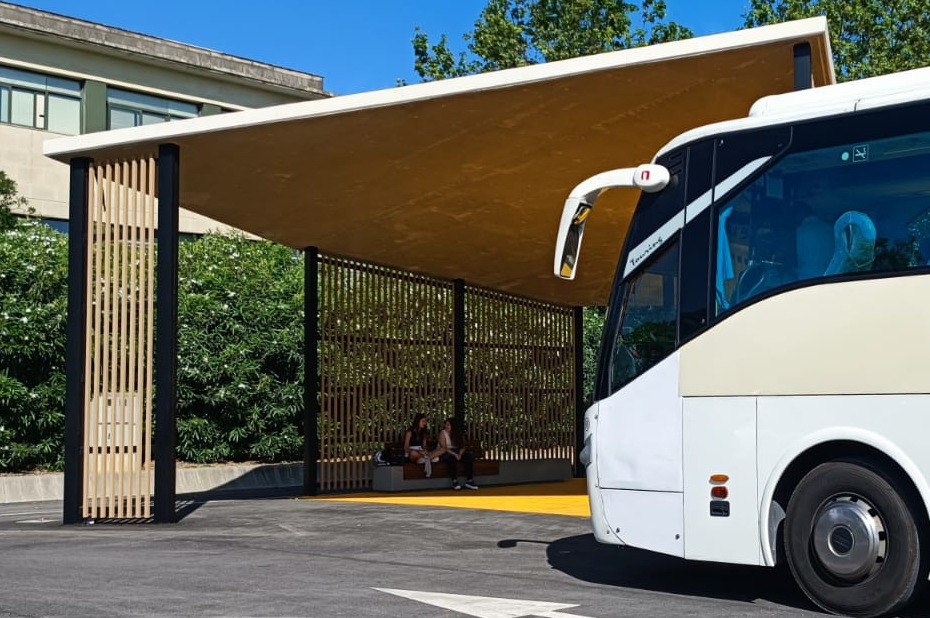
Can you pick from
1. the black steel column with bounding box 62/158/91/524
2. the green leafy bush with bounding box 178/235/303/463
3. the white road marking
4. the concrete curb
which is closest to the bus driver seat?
the white road marking

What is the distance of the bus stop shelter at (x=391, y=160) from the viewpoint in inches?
472

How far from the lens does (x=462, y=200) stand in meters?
16.9

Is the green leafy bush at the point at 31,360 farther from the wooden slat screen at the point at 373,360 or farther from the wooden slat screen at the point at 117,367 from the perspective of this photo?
the wooden slat screen at the point at 117,367

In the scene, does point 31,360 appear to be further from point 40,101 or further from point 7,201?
point 40,101

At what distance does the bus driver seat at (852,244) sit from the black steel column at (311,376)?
11.9 m

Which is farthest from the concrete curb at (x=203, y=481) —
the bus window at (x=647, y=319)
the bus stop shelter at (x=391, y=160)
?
the bus window at (x=647, y=319)

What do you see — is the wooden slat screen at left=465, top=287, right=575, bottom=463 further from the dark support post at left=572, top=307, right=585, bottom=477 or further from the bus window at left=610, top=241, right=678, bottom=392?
the bus window at left=610, top=241, right=678, bottom=392

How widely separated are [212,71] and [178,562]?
3493cm

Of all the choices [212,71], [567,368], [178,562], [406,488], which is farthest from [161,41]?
[178,562]

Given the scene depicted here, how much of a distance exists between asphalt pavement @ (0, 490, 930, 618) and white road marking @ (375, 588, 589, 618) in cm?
1

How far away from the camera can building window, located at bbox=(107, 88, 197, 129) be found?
41250mm

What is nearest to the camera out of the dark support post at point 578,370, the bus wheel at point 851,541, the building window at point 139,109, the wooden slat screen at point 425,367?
the bus wheel at point 851,541

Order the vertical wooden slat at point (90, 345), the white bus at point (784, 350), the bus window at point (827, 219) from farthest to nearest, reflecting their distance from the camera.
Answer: the vertical wooden slat at point (90, 345) < the bus window at point (827, 219) < the white bus at point (784, 350)

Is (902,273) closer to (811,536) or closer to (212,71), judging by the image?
(811,536)
